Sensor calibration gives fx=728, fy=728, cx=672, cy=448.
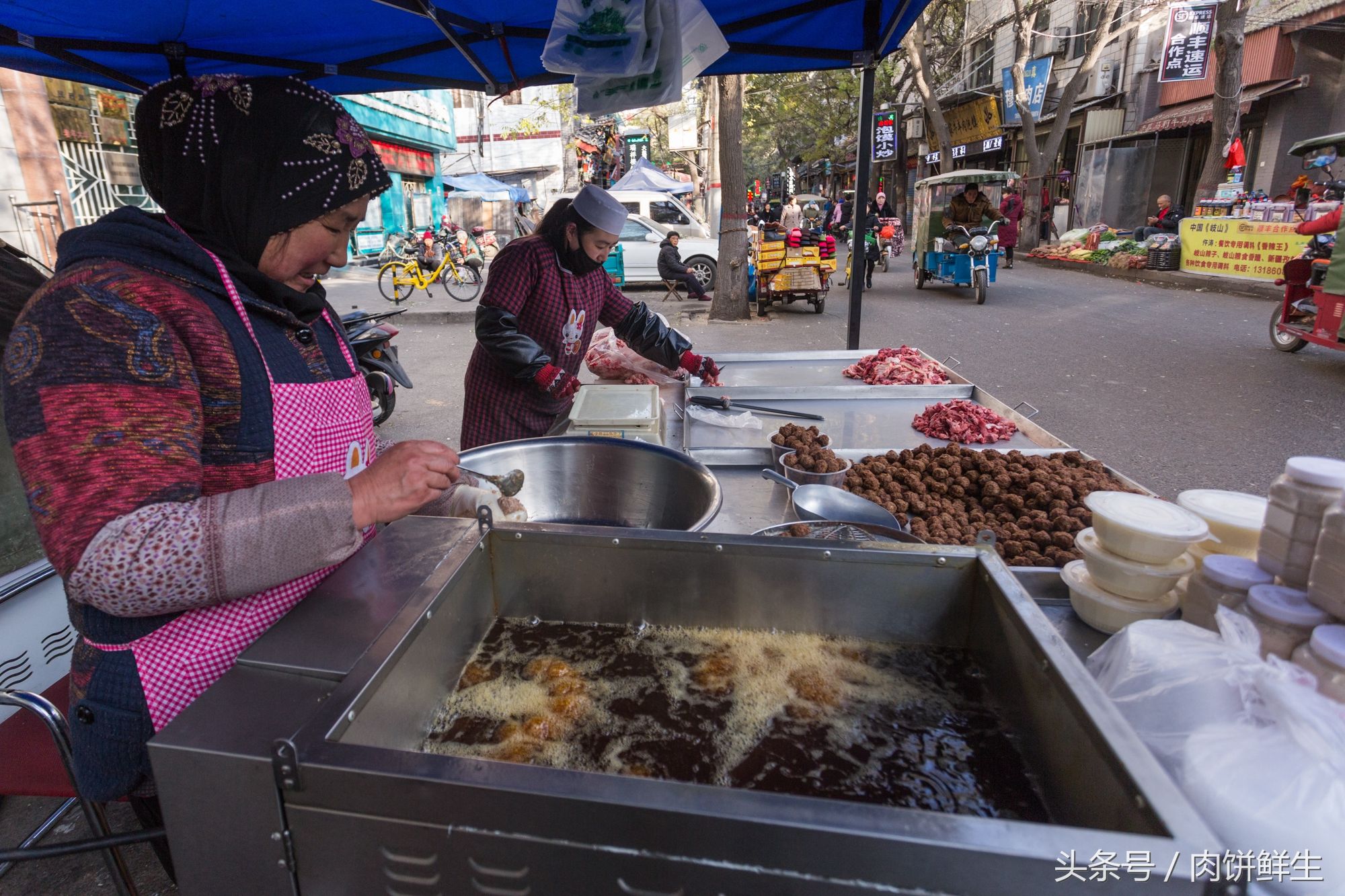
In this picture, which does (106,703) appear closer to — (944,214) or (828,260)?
(828,260)

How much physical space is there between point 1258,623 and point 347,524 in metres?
1.44

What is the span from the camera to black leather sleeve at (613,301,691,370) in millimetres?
3684

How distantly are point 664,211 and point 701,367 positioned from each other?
12.7 metres

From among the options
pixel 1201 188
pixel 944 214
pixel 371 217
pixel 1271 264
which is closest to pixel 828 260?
pixel 944 214

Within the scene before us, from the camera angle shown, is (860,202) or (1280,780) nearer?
(1280,780)

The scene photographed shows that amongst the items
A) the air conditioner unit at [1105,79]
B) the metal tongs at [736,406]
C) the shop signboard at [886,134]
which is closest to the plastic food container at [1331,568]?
the metal tongs at [736,406]

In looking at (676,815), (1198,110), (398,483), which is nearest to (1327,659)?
(676,815)

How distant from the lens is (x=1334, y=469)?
1199mm

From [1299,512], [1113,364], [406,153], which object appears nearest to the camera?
[1299,512]

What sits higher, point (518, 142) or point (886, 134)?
point (518, 142)

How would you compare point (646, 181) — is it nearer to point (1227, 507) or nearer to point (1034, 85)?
point (1034, 85)

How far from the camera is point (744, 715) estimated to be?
1230mm

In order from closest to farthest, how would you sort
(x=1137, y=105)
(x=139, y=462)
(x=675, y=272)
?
(x=139, y=462), (x=675, y=272), (x=1137, y=105)

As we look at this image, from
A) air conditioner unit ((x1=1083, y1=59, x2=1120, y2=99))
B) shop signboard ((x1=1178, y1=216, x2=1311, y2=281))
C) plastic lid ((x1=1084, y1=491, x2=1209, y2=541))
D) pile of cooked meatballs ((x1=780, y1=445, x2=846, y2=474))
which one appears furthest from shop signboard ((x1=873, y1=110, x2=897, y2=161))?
plastic lid ((x1=1084, y1=491, x2=1209, y2=541))
